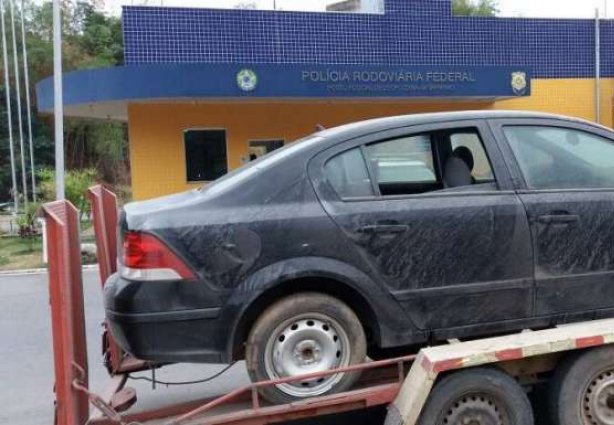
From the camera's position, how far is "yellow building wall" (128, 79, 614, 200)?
56.7ft

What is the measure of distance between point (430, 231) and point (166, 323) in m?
1.44

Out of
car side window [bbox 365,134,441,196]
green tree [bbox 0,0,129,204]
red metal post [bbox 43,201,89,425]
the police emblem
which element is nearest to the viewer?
red metal post [bbox 43,201,89,425]

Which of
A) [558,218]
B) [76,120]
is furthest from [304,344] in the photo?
[76,120]

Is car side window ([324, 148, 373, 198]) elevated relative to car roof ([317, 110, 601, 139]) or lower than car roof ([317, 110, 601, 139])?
lower

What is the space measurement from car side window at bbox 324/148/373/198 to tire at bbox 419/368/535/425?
1.06 meters

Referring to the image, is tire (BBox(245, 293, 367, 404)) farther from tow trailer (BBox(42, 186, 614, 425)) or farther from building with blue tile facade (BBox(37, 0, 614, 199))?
building with blue tile facade (BBox(37, 0, 614, 199))

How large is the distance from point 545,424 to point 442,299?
43.7 inches

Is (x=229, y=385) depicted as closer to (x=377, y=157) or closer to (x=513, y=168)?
A: (x=377, y=157)

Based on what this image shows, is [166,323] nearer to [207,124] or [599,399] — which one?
[599,399]

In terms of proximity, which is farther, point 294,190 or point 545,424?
point 545,424

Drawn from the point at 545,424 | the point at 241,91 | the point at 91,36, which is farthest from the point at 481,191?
the point at 91,36

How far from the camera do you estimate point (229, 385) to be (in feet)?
16.8

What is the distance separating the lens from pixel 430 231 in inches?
139

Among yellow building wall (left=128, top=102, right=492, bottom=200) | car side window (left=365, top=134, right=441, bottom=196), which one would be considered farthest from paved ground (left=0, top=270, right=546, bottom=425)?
yellow building wall (left=128, top=102, right=492, bottom=200)
